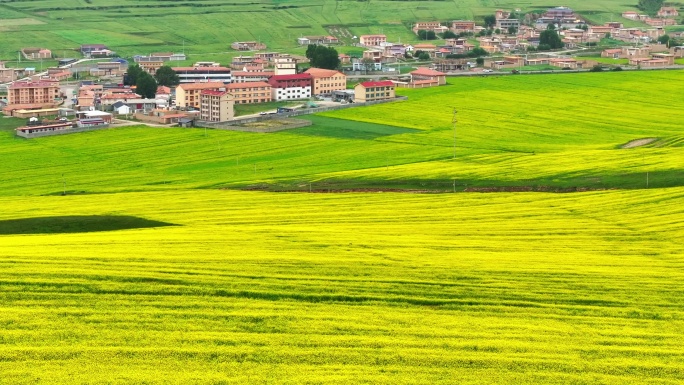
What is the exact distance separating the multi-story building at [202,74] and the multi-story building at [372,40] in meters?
33.0

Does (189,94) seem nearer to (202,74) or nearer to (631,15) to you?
(202,74)

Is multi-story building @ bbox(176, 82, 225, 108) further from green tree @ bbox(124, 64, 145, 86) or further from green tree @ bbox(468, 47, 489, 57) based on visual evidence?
green tree @ bbox(468, 47, 489, 57)

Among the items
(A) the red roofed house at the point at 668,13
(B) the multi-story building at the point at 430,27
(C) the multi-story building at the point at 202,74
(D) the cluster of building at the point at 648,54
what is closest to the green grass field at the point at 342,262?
(C) the multi-story building at the point at 202,74

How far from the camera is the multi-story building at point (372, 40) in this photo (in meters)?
131

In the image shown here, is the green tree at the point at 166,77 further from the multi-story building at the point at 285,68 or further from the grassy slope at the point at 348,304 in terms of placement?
the grassy slope at the point at 348,304

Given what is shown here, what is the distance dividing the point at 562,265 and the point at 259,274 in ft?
29.1

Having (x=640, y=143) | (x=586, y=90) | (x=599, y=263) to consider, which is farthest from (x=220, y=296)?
(x=586, y=90)

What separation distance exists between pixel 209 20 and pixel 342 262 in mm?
116942

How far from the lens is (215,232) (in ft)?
116

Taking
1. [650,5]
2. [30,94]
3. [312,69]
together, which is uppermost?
[650,5]

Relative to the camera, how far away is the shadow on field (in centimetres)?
3799

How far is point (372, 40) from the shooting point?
430ft

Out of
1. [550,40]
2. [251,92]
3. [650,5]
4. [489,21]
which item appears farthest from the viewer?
[650,5]

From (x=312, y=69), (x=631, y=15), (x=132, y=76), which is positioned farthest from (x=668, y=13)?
(x=132, y=76)
